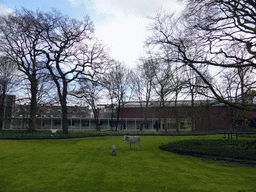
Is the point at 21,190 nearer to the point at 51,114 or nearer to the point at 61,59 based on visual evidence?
the point at 61,59

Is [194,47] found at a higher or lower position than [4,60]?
lower

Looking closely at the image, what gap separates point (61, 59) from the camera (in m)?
19.8

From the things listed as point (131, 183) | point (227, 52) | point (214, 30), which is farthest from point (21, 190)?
point (227, 52)

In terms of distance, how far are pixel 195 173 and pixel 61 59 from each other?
59.3 feet

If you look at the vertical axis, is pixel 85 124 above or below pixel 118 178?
below

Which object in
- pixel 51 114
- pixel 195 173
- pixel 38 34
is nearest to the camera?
pixel 195 173

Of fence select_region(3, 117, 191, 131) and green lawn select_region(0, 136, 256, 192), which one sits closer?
green lawn select_region(0, 136, 256, 192)

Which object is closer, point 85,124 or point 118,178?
point 118,178

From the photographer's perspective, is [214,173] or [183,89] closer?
[214,173]

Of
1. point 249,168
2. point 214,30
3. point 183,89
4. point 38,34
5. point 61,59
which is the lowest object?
point 249,168

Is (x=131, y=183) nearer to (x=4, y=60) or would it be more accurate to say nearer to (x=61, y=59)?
(x=61, y=59)

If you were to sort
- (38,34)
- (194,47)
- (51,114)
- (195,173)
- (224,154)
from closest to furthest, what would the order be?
(195,173), (224,154), (194,47), (38,34), (51,114)

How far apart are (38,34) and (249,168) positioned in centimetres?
1982

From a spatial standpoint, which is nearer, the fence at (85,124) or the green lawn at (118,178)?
the green lawn at (118,178)
